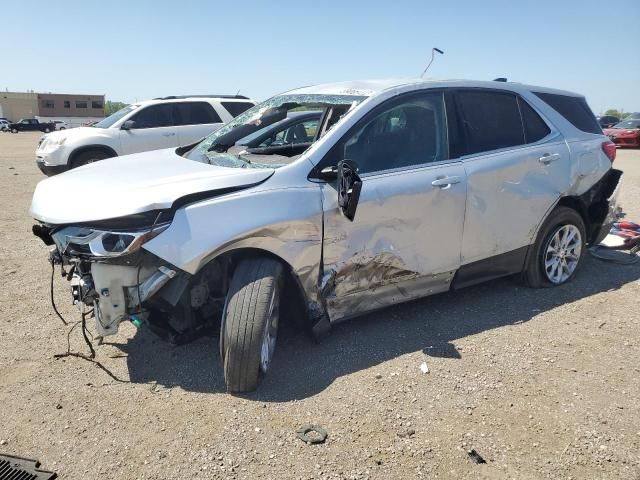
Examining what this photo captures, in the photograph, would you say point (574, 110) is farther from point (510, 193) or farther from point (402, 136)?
point (402, 136)

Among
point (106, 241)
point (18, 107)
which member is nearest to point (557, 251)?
point (106, 241)

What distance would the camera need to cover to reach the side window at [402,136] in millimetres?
3617

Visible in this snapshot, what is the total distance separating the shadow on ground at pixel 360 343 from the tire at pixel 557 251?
0.12 meters

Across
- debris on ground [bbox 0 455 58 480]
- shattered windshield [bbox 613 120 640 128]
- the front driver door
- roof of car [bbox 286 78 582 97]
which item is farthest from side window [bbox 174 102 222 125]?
shattered windshield [bbox 613 120 640 128]

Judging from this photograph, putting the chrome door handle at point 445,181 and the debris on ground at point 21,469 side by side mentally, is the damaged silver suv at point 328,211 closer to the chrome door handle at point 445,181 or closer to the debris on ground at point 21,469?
the chrome door handle at point 445,181

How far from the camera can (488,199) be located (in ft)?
13.5

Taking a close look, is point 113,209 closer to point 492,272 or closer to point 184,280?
point 184,280

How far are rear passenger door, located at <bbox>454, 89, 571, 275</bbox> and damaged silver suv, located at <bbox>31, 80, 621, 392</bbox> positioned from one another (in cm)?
1

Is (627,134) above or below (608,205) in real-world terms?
above

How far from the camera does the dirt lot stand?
8.44 ft

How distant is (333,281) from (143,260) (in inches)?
49.2

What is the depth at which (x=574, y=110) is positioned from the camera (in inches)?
194

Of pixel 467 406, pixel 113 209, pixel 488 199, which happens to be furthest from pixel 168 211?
pixel 488 199

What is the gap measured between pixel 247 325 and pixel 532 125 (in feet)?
10.4
